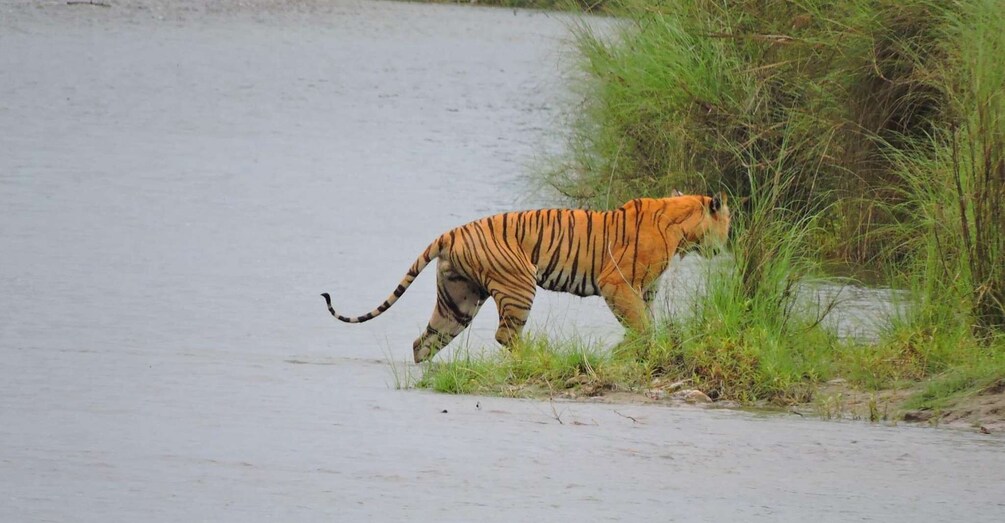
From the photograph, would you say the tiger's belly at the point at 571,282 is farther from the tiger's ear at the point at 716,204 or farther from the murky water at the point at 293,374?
the tiger's ear at the point at 716,204

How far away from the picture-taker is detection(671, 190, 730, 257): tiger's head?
9.28 m

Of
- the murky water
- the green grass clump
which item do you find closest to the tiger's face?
the murky water

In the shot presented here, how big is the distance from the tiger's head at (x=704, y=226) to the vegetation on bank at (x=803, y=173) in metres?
0.14

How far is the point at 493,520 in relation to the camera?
587cm

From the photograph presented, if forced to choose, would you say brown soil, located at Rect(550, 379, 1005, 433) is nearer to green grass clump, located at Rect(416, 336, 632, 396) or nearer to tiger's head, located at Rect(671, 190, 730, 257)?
green grass clump, located at Rect(416, 336, 632, 396)

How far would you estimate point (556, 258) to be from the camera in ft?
30.1

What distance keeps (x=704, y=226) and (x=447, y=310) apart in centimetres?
141

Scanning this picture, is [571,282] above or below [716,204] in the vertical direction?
below

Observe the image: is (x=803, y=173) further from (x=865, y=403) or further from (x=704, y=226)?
(x=865, y=403)

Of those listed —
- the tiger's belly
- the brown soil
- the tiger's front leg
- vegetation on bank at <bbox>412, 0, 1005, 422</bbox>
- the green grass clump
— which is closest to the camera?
the brown soil

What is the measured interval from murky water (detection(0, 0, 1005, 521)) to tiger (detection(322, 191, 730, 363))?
0.35 metres

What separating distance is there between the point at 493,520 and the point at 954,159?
4.03 meters

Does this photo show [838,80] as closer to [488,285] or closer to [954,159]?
[954,159]

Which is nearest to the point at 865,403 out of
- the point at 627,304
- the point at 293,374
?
the point at 627,304
